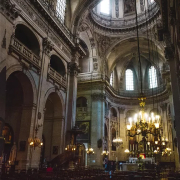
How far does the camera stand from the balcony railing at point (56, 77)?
1413cm

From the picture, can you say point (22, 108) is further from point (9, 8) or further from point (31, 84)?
point (9, 8)

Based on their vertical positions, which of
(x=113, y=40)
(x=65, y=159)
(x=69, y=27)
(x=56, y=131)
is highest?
(x=113, y=40)

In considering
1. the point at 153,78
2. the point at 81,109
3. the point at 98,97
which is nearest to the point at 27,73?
the point at 98,97

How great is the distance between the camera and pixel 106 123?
25.1 metres

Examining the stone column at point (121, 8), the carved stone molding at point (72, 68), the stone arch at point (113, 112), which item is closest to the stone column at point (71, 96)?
the carved stone molding at point (72, 68)

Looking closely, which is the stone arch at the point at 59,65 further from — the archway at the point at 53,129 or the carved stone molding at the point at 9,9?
the carved stone molding at the point at 9,9

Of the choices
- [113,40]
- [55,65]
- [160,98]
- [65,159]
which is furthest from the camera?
[160,98]

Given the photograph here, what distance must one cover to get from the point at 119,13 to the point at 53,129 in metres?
16.9

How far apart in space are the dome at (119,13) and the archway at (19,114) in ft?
42.9

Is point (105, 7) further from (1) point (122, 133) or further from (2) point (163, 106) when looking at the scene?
(1) point (122, 133)

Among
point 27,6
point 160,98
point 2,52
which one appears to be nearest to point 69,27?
point 27,6

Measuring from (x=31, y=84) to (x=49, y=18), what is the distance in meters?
4.79

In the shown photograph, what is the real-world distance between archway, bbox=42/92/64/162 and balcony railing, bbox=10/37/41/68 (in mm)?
3076

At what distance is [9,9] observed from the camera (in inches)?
403
